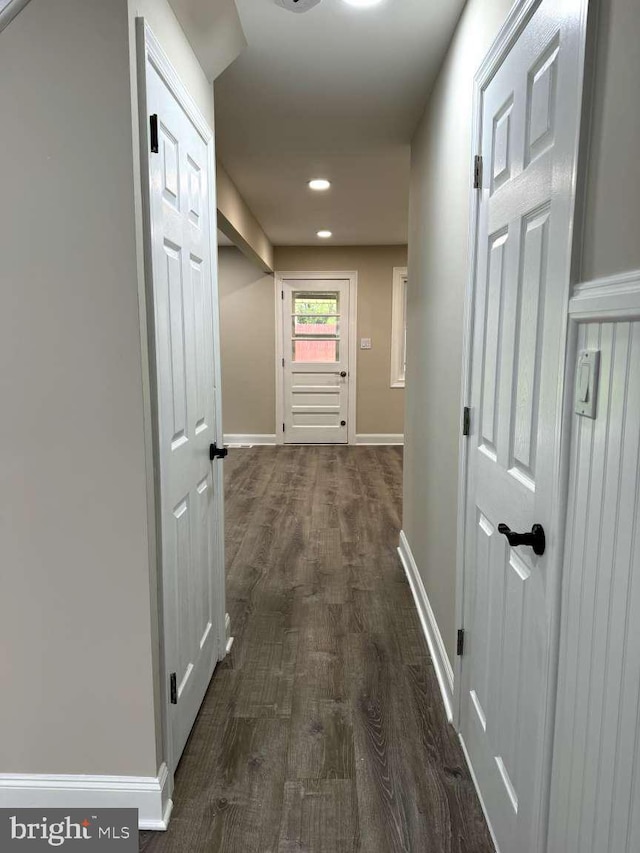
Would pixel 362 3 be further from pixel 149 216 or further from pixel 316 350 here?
pixel 316 350

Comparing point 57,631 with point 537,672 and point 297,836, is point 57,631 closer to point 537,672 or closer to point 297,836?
point 297,836

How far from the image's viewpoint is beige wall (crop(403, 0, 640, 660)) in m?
0.84

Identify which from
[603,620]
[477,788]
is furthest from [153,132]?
[477,788]

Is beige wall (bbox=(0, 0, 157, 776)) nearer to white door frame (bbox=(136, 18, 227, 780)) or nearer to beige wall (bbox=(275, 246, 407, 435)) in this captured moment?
white door frame (bbox=(136, 18, 227, 780))

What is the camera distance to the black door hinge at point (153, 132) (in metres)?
1.42

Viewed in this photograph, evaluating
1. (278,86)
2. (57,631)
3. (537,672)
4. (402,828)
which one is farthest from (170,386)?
(278,86)

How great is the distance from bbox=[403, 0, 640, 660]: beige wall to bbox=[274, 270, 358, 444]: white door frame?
375cm

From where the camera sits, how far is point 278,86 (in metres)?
2.46

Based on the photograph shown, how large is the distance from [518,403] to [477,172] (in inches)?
31.0

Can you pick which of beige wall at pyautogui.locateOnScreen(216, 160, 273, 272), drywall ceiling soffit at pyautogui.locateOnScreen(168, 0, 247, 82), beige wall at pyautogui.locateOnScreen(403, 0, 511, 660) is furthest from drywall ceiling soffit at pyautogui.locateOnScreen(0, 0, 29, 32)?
beige wall at pyautogui.locateOnScreen(216, 160, 273, 272)

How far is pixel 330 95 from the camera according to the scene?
2.55m

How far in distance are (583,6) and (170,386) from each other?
1.27 m

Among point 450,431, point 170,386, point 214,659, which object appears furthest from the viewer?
point 214,659

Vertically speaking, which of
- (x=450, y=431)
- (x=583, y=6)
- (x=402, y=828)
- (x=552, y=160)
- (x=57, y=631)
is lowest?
(x=402, y=828)
